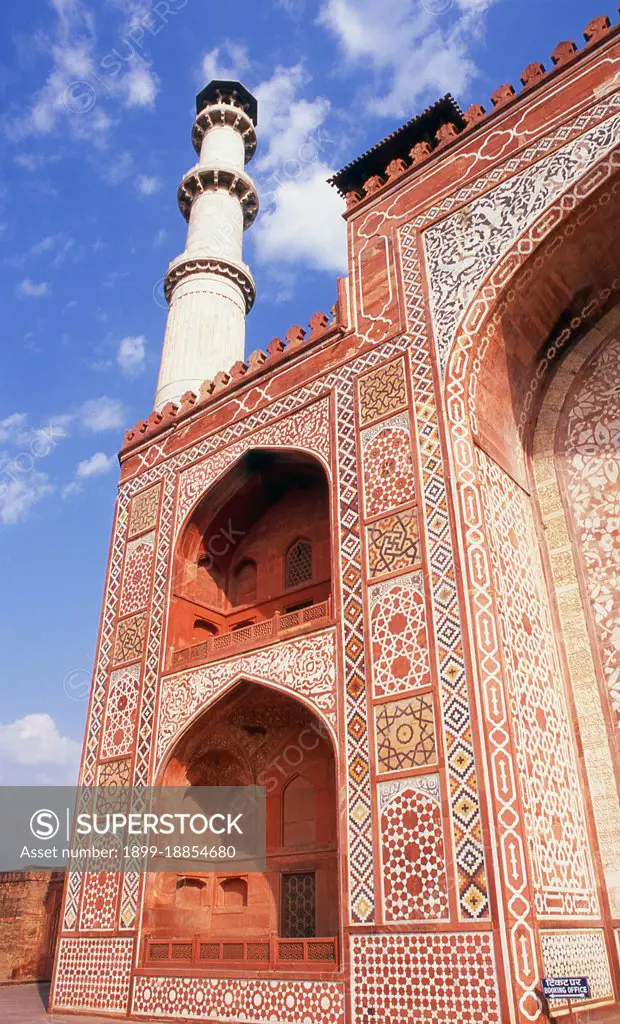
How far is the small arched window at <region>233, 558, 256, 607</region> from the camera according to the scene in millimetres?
10391

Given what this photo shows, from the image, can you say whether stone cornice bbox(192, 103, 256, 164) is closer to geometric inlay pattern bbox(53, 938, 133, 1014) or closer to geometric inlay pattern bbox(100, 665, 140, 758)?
geometric inlay pattern bbox(100, 665, 140, 758)

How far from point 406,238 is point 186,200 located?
853cm

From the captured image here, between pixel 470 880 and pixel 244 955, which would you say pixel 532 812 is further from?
pixel 244 955

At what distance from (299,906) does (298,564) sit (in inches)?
152

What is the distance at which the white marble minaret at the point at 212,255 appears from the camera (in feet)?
44.1

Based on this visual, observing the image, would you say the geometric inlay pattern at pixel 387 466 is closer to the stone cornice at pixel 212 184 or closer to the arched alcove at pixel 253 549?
the arched alcove at pixel 253 549

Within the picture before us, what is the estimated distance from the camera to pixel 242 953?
6.89m

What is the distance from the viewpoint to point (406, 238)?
9250mm

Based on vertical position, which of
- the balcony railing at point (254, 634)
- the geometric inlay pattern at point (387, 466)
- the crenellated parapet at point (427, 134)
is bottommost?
the balcony railing at point (254, 634)

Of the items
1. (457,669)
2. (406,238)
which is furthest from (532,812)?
(406,238)

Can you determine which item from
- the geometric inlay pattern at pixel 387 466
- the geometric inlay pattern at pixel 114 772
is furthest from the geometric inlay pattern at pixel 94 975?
the geometric inlay pattern at pixel 387 466

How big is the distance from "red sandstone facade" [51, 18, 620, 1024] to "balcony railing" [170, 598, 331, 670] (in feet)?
0.16

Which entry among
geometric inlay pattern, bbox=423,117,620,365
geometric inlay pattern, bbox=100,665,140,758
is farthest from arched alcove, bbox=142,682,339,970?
geometric inlay pattern, bbox=423,117,620,365

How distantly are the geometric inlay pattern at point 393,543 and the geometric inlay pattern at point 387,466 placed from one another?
0.51 ft
